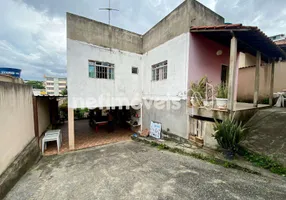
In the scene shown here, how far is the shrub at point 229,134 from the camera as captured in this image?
4.36m

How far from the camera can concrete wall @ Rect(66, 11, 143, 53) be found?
662 cm

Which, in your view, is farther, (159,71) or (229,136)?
(159,71)

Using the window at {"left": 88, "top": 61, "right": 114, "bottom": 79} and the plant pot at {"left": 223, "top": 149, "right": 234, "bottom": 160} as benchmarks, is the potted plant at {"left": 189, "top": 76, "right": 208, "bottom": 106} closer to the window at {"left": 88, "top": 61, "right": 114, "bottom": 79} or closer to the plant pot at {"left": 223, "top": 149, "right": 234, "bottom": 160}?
the plant pot at {"left": 223, "top": 149, "right": 234, "bottom": 160}

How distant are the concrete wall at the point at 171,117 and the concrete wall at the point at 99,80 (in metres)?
1.40

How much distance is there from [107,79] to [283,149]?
8.55 meters

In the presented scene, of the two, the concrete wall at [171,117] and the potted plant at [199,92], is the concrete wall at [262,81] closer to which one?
the potted plant at [199,92]

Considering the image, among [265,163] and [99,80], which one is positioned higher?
[99,80]

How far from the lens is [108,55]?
303 inches

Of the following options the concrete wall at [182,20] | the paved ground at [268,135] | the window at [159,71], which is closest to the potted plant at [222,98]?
the paved ground at [268,135]

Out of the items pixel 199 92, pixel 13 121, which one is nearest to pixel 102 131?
pixel 13 121

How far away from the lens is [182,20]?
6191 mm

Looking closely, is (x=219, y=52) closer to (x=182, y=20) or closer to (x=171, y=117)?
(x=182, y=20)

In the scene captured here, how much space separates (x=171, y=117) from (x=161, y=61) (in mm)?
3524

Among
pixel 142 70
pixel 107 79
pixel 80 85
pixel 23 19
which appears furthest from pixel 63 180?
pixel 23 19
